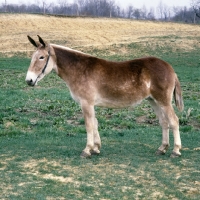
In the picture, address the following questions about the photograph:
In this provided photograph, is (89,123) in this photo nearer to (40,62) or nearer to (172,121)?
(40,62)

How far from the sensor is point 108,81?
8008mm

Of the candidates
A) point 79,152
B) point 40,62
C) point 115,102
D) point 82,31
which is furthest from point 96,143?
point 82,31

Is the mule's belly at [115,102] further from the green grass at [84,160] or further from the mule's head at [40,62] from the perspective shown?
the mule's head at [40,62]

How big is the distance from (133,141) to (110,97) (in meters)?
1.84

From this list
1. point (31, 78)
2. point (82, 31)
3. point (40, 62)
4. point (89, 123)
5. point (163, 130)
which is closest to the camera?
point (31, 78)

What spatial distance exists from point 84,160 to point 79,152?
25.5 inches

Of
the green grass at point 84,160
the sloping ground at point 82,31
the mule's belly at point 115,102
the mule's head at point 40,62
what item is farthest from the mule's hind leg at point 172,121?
the sloping ground at point 82,31

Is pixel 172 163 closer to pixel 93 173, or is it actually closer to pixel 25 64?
pixel 93 173

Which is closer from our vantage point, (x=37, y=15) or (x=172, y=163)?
(x=172, y=163)

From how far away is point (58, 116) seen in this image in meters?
12.2

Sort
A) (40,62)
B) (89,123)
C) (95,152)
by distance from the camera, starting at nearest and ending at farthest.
A: (40,62)
(89,123)
(95,152)

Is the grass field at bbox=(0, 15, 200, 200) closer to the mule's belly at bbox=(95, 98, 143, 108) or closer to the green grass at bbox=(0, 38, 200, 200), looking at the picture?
the green grass at bbox=(0, 38, 200, 200)

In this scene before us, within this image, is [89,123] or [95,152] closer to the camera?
[89,123]

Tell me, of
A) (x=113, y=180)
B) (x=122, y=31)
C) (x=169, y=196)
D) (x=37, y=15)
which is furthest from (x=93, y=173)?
(x=37, y=15)
